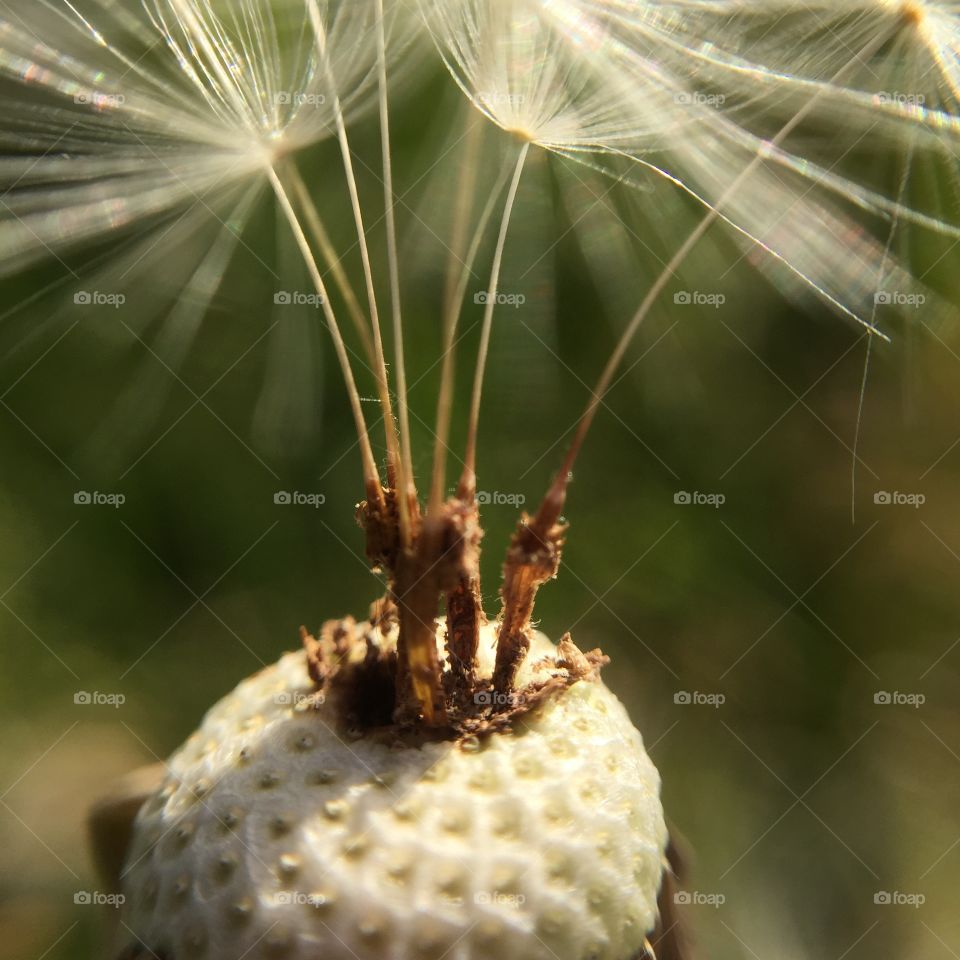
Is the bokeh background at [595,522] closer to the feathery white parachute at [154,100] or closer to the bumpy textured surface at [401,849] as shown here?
the feathery white parachute at [154,100]

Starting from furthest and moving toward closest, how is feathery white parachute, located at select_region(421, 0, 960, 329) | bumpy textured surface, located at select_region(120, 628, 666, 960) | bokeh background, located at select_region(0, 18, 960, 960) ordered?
bokeh background, located at select_region(0, 18, 960, 960) → feathery white parachute, located at select_region(421, 0, 960, 329) → bumpy textured surface, located at select_region(120, 628, 666, 960)

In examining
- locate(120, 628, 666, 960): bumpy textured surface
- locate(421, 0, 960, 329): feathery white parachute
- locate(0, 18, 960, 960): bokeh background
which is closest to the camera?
locate(120, 628, 666, 960): bumpy textured surface

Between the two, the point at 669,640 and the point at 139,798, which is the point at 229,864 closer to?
the point at 139,798

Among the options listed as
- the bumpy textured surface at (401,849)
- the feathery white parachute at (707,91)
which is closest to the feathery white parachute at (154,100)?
the feathery white parachute at (707,91)

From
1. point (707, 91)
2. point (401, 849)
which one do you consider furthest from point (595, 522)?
point (401, 849)

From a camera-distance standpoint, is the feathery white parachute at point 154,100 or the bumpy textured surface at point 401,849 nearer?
the bumpy textured surface at point 401,849

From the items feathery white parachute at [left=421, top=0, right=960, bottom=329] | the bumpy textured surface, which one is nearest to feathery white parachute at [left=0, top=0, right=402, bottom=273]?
feathery white parachute at [left=421, top=0, right=960, bottom=329]

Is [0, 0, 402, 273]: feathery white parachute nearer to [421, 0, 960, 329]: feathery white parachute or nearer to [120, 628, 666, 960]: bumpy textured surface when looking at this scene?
[421, 0, 960, 329]: feathery white parachute
